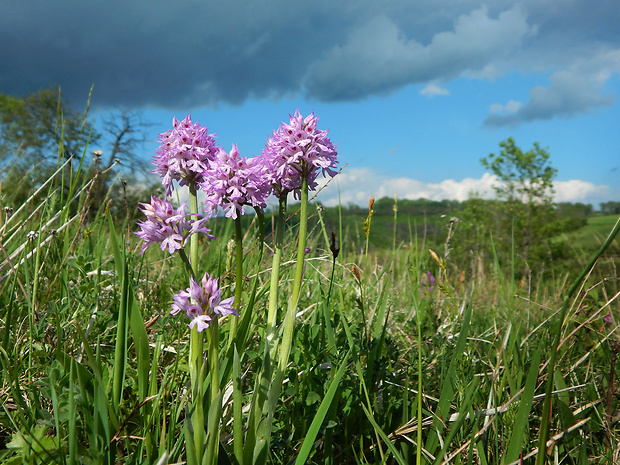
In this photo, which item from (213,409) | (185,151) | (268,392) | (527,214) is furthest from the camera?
(527,214)

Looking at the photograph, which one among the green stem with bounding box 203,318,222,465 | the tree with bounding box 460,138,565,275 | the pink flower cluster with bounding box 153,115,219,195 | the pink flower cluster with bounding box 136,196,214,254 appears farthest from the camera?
the tree with bounding box 460,138,565,275

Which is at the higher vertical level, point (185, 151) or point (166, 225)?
point (185, 151)

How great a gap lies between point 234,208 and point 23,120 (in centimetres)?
3974

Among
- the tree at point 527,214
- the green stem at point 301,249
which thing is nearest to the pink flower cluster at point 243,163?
the green stem at point 301,249

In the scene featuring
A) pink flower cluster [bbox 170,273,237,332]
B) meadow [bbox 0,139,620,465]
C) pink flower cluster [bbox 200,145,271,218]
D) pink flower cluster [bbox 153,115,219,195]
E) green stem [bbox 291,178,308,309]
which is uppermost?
pink flower cluster [bbox 153,115,219,195]

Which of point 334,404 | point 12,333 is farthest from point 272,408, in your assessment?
point 12,333

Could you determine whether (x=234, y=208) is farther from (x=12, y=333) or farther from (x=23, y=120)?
(x=23, y=120)

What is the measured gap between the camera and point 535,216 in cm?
2092

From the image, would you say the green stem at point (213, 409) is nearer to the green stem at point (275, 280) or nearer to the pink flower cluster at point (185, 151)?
the green stem at point (275, 280)

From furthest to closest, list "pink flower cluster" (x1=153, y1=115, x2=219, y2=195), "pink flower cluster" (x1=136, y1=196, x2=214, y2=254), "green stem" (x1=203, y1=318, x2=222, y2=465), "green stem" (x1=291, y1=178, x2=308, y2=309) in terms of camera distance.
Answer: "pink flower cluster" (x1=153, y1=115, x2=219, y2=195) < "green stem" (x1=291, y1=178, x2=308, y2=309) < "pink flower cluster" (x1=136, y1=196, x2=214, y2=254) < "green stem" (x1=203, y1=318, x2=222, y2=465)

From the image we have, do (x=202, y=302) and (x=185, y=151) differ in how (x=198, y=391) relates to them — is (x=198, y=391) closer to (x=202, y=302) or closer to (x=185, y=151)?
(x=202, y=302)

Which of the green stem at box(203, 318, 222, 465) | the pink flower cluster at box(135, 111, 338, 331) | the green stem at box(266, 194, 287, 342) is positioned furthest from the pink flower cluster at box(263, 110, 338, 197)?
the green stem at box(203, 318, 222, 465)

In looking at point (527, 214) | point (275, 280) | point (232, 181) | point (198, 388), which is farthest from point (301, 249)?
point (527, 214)

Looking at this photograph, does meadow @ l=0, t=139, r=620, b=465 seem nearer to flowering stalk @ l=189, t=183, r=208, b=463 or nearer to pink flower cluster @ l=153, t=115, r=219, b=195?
flowering stalk @ l=189, t=183, r=208, b=463
